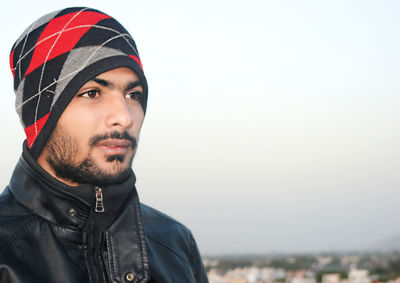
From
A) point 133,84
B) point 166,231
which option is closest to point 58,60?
point 133,84

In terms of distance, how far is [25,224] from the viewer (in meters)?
2.07

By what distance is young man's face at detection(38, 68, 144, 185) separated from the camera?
2.16 m

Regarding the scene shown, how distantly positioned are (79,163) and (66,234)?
274 mm

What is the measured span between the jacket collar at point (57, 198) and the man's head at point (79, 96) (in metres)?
0.07

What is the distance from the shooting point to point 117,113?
2193mm

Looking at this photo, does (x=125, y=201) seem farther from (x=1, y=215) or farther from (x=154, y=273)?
(x=1, y=215)

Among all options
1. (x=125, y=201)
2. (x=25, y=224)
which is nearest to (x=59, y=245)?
(x=25, y=224)

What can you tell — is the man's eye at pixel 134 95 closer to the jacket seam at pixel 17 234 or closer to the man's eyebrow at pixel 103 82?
the man's eyebrow at pixel 103 82

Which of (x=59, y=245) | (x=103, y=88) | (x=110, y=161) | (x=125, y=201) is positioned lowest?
(x=59, y=245)

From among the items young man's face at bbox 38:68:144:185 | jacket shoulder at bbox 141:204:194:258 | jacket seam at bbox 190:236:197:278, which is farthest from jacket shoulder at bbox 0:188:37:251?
jacket seam at bbox 190:236:197:278

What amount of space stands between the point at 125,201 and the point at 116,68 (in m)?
0.55

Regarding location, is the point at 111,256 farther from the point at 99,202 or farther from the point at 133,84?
the point at 133,84

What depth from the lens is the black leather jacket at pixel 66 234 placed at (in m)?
1.99

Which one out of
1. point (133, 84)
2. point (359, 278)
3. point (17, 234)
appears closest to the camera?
point (17, 234)
